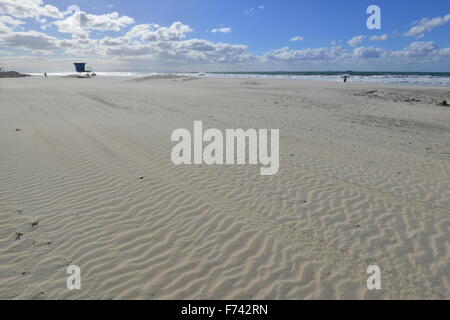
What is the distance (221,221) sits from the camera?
5551 millimetres

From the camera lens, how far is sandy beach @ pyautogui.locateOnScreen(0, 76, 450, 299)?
Answer: 13.2 feet

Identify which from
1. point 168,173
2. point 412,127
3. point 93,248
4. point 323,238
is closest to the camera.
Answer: point 93,248

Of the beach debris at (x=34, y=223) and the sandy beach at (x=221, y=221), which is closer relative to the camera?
the sandy beach at (x=221, y=221)

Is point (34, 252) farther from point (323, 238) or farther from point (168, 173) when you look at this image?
point (323, 238)

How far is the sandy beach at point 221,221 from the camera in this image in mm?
4016

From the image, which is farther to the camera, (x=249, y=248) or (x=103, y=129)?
(x=103, y=129)

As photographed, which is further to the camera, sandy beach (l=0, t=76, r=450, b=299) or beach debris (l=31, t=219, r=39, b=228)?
beach debris (l=31, t=219, r=39, b=228)

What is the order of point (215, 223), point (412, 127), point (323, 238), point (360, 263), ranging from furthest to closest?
point (412, 127)
point (215, 223)
point (323, 238)
point (360, 263)

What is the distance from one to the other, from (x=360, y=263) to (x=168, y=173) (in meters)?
5.33

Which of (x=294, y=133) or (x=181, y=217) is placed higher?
(x=294, y=133)

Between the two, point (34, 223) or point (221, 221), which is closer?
point (34, 223)
